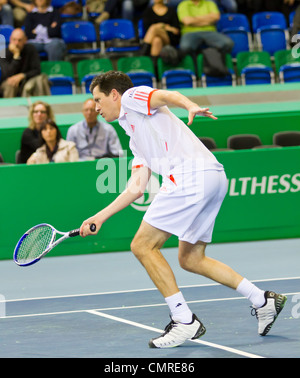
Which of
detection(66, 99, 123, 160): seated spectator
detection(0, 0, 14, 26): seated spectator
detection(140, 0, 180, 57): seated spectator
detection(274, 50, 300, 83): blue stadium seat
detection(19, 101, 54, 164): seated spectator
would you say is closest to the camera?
detection(19, 101, 54, 164): seated spectator

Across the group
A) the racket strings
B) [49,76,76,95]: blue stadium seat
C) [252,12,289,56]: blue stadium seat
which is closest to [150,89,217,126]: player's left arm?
the racket strings

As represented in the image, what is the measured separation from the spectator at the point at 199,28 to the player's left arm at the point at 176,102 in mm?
8680

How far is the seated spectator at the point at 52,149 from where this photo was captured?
1038cm

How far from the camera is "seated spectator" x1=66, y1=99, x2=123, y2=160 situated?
10961mm

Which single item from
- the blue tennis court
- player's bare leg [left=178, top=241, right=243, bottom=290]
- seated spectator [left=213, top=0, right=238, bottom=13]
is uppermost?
seated spectator [left=213, top=0, right=238, bottom=13]

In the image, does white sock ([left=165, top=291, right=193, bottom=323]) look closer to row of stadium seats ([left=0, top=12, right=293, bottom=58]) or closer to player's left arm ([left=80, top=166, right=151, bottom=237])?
player's left arm ([left=80, top=166, right=151, bottom=237])

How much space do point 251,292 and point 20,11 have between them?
9.78 meters

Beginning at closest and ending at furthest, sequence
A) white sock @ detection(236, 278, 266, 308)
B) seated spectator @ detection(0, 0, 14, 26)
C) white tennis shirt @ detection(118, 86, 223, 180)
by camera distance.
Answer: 1. white tennis shirt @ detection(118, 86, 223, 180)
2. white sock @ detection(236, 278, 266, 308)
3. seated spectator @ detection(0, 0, 14, 26)

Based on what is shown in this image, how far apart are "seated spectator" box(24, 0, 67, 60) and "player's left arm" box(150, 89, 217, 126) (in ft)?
28.0

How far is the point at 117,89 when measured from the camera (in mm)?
5633

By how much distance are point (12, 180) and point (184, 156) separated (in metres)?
4.51

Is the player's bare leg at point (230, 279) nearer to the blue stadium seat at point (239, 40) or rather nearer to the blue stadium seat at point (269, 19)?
the blue stadium seat at point (239, 40)

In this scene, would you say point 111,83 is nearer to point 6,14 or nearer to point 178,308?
point 178,308

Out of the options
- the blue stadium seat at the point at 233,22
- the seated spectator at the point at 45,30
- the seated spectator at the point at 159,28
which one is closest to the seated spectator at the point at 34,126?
the seated spectator at the point at 45,30
